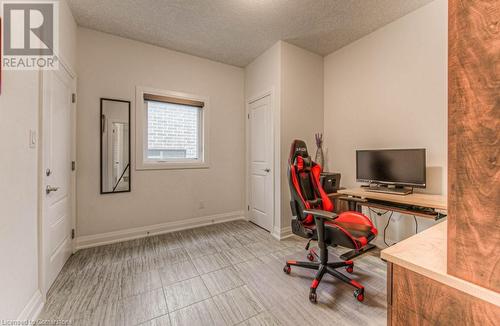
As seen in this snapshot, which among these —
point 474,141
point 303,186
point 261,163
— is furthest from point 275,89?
point 474,141

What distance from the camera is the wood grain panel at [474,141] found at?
0.50 m

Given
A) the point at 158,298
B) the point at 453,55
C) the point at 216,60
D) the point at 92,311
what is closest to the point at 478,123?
the point at 453,55

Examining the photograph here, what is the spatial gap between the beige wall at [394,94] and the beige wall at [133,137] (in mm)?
1671

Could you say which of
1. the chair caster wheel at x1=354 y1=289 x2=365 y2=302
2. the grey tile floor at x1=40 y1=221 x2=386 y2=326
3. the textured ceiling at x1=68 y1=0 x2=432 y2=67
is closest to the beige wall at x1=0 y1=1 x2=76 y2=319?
the grey tile floor at x1=40 y1=221 x2=386 y2=326

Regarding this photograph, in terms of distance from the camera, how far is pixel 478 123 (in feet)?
1.71

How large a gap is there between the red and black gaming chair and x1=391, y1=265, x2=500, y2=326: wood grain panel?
810 millimetres

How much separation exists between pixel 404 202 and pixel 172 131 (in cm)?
315

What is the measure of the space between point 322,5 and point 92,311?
3525 mm

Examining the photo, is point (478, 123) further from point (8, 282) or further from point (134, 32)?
point (134, 32)

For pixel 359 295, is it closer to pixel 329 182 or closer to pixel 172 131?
pixel 329 182

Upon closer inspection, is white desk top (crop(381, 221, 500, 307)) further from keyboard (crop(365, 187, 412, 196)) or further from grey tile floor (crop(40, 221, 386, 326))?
keyboard (crop(365, 187, 412, 196))

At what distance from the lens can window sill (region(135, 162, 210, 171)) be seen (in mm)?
3016

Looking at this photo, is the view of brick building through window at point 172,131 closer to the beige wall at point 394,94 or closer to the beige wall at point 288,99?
the beige wall at point 288,99

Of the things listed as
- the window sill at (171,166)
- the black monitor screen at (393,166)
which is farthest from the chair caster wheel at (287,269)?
the window sill at (171,166)
